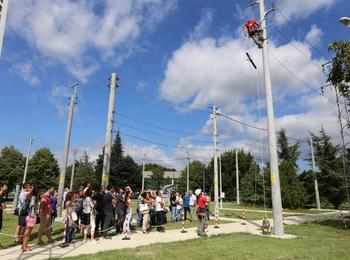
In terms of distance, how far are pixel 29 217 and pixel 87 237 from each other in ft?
9.96

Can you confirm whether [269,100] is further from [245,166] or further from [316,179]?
[245,166]

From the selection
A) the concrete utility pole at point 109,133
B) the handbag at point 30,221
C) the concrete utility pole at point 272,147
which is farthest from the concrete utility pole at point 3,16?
the concrete utility pole at point 272,147

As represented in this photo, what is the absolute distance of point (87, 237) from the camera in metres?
12.6

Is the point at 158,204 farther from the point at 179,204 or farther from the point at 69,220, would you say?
the point at 69,220

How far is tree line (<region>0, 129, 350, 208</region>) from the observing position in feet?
134

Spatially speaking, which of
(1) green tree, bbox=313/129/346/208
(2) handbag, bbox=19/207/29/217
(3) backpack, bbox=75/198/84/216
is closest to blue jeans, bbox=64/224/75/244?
(3) backpack, bbox=75/198/84/216

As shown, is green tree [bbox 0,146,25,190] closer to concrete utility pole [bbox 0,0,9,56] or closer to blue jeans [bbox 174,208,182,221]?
blue jeans [bbox 174,208,182,221]

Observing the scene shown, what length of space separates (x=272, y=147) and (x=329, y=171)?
31.1 metres

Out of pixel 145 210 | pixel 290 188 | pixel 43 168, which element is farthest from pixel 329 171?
pixel 43 168

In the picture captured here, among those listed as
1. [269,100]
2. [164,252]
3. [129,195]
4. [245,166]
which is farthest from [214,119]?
[245,166]

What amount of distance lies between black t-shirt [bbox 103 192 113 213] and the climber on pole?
9.65m

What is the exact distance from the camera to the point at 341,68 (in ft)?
57.5

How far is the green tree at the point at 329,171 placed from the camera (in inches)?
1639

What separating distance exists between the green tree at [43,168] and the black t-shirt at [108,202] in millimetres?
50760
